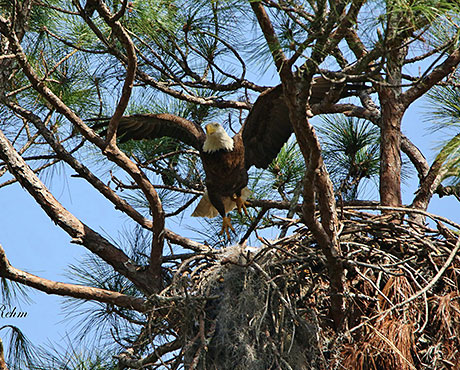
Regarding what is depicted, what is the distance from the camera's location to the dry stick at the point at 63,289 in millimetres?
3166

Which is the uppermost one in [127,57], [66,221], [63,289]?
[127,57]

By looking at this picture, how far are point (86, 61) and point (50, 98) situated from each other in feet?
3.20

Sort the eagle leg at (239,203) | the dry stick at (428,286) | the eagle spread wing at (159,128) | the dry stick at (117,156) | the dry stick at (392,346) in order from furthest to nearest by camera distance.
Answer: the eagle leg at (239,203)
the eagle spread wing at (159,128)
the dry stick at (117,156)
the dry stick at (392,346)
the dry stick at (428,286)

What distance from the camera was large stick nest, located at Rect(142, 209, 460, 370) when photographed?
273 centimetres

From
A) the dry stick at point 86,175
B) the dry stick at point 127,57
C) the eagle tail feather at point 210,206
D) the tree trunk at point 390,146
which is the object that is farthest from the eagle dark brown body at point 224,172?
the dry stick at point 127,57

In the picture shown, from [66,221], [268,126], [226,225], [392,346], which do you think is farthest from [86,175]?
[392,346]

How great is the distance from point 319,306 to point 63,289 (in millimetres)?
1176

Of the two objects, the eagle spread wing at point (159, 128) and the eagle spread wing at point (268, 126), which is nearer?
the eagle spread wing at point (268, 126)

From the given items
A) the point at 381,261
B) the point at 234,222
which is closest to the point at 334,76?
the point at 381,261

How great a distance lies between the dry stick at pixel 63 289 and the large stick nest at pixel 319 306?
0.90ft

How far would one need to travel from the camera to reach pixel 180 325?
2881 millimetres

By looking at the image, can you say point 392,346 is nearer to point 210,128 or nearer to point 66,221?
point 66,221

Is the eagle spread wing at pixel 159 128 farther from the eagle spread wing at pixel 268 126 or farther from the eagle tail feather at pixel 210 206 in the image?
the eagle tail feather at pixel 210 206

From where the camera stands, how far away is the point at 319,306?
3.04m
